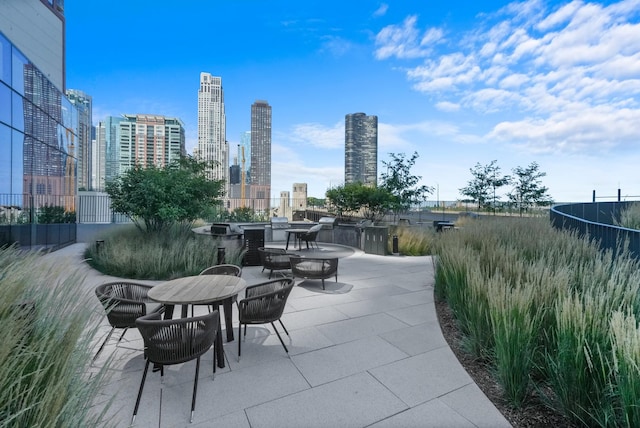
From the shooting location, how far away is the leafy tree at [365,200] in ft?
45.8

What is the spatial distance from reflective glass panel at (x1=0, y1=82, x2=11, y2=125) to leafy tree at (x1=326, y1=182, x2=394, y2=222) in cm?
1317

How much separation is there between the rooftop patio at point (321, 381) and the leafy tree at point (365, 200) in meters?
9.48

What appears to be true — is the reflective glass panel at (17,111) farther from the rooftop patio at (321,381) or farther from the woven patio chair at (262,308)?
the woven patio chair at (262,308)

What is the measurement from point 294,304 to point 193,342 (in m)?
2.79

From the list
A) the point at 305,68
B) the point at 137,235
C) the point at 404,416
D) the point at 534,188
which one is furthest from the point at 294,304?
the point at 534,188

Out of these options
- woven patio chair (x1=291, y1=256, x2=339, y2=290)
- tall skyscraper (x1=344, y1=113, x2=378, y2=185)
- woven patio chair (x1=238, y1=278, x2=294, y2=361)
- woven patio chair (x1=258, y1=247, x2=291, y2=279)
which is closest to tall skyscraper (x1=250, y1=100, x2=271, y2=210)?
tall skyscraper (x1=344, y1=113, x2=378, y2=185)

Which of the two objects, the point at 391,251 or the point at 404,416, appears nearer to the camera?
the point at 404,416

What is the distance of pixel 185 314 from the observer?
11.4 feet

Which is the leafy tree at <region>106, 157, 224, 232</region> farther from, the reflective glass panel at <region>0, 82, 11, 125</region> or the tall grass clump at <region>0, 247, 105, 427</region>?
the tall grass clump at <region>0, 247, 105, 427</region>

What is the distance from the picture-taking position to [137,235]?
10422mm

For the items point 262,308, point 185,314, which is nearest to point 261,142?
point 185,314

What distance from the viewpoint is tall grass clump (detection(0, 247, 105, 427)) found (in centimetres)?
125

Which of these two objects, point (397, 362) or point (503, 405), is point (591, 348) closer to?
point (503, 405)

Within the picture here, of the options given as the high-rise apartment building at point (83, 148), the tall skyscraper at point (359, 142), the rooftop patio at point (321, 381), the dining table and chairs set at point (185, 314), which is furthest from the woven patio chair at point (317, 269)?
the tall skyscraper at point (359, 142)
